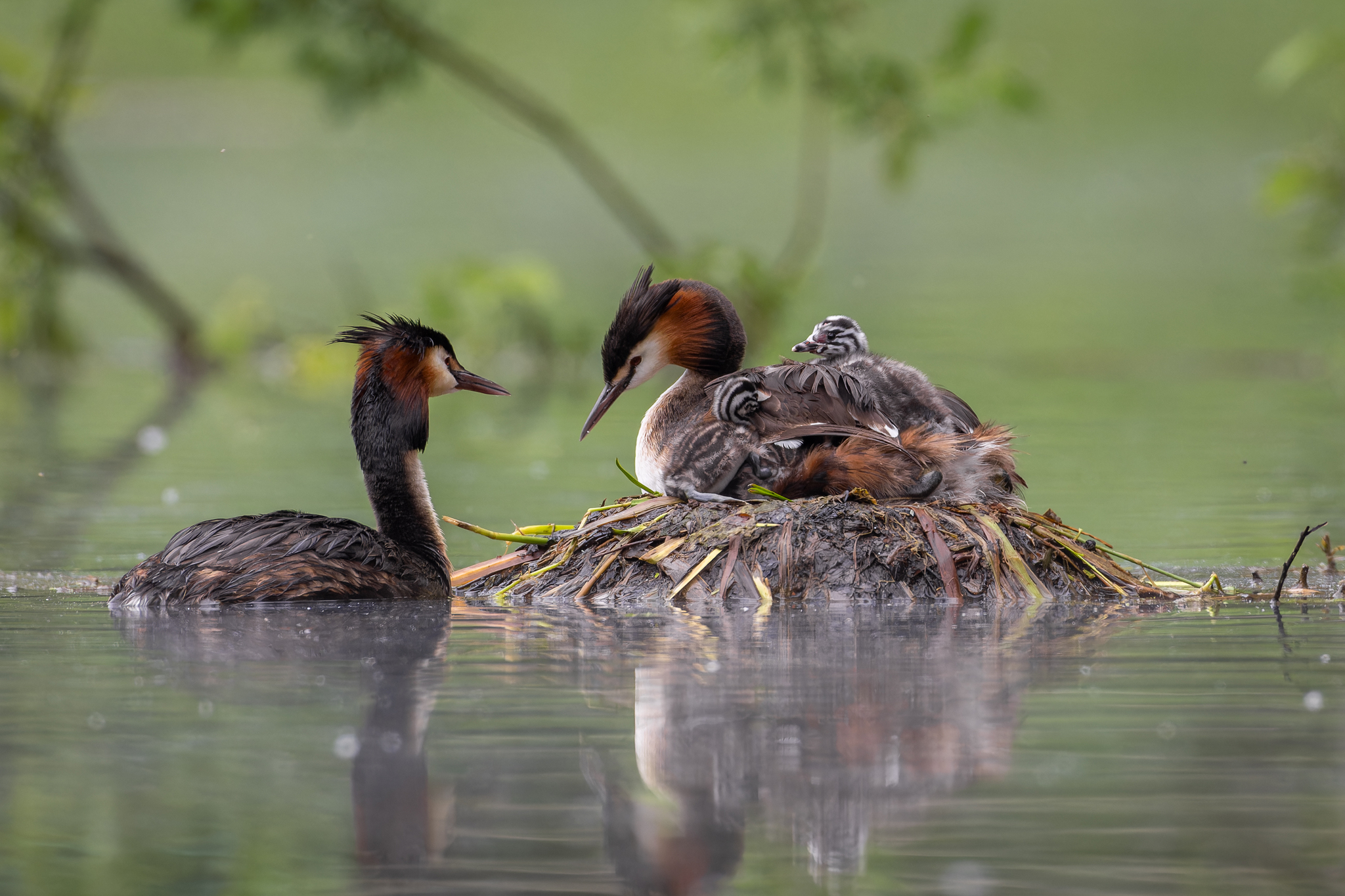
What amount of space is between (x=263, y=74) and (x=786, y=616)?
73.3 metres

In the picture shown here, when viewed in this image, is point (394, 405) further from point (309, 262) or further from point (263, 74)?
point (263, 74)

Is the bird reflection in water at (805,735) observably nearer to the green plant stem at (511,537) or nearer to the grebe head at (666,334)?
the green plant stem at (511,537)

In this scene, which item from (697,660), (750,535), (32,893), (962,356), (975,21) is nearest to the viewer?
(32,893)

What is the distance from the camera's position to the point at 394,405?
25.7 feet

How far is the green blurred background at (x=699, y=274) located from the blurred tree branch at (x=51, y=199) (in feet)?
1.10

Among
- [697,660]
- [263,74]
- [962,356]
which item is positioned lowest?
[697,660]

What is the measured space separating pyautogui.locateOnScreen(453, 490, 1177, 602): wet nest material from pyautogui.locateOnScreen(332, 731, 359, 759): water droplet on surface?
2417 millimetres

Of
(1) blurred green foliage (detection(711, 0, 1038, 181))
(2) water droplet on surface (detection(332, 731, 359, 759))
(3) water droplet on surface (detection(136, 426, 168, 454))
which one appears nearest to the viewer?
(2) water droplet on surface (detection(332, 731, 359, 759))

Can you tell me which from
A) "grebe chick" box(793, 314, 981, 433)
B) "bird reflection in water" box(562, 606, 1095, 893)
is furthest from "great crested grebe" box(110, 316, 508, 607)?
"grebe chick" box(793, 314, 981, 433)

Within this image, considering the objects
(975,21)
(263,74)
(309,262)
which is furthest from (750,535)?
(263,74)

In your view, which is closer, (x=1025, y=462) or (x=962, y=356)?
(x=1025, y=462)

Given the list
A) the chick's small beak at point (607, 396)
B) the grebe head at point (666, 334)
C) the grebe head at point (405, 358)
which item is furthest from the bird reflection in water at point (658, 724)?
the grebe head at point (666, 334)

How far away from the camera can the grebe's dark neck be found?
25.6ft

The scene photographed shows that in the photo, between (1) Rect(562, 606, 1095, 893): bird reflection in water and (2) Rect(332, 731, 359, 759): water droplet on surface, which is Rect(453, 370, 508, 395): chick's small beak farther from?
(2) Rect(332, 731, 359, 759): water droplet on surface
